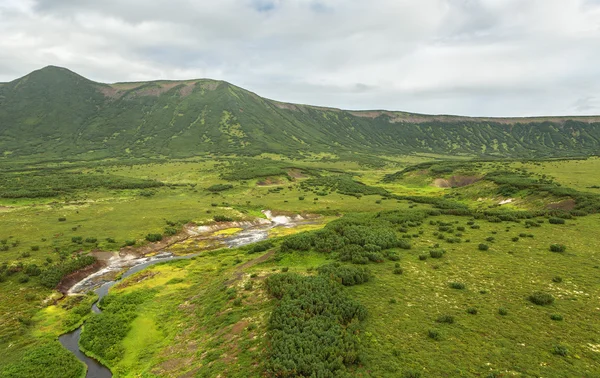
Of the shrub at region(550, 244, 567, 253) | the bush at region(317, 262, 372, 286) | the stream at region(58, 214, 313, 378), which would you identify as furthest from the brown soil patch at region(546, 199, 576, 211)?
the bush at region(317, 262, 372, 286)

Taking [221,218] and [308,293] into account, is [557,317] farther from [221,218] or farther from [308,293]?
[221,218]

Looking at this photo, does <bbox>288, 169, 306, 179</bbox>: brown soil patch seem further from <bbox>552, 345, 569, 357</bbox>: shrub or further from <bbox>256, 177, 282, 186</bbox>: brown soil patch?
<bbox>552, 345, 569, 357</bbox>: shrub

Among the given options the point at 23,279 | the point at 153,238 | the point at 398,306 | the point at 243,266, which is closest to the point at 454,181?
the point at 243,266

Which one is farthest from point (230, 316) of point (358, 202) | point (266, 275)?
point (358, 202)

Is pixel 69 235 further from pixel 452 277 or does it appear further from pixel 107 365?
pixel 452 277

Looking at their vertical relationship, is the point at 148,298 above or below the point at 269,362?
below

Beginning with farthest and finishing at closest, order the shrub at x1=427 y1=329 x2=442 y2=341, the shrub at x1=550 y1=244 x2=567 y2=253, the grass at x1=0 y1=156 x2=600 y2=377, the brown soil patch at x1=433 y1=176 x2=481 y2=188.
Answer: the brown soil patch at x1=433 y1=176 x2=481 y2=188, the shrub at x1=550 y1=244 x2=567 y2=253, the shrub at x1=427 y1=329 x2=442 y2=341, the grass at x1=0 y1=156 x2=600 y2=377

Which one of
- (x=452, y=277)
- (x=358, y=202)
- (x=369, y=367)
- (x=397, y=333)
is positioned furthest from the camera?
(x=358, y=202)
